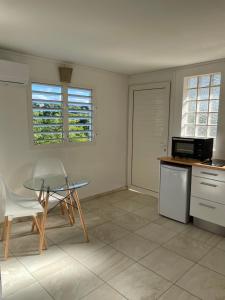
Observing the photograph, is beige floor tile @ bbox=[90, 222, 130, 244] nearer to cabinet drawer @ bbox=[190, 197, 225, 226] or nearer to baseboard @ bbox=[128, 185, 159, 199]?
cabinet drawer @ bbox=[190, 197, 225, 226]

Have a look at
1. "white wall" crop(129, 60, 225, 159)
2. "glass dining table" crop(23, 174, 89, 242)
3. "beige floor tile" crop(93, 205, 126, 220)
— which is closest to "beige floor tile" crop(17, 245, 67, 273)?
"glass dining table" crop(23, 174, 89, 242)

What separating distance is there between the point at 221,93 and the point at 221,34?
1117 mm

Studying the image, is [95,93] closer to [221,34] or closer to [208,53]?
[208,53]

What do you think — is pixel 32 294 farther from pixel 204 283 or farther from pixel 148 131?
pixel 148 131

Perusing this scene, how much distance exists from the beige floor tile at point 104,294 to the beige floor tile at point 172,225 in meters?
1.35


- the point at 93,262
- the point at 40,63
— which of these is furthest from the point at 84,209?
the point at 40,63

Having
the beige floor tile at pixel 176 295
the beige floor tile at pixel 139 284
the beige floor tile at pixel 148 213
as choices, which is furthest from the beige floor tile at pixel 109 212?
the beige floor tile at pixel 176 295

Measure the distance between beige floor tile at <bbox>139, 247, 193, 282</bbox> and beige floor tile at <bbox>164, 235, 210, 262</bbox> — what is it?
0.28 ft

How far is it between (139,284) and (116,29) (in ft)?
7.57

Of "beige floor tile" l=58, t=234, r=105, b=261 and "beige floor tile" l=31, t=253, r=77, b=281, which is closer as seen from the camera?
"beige floor tile" l=31, t=253, r=77, b=281

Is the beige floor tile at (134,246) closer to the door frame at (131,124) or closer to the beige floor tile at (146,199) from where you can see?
the beige floor tile at (146,199)

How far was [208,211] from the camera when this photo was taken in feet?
9.43

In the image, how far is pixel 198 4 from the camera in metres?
1.61

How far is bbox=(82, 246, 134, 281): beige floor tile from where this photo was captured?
2.11 m
